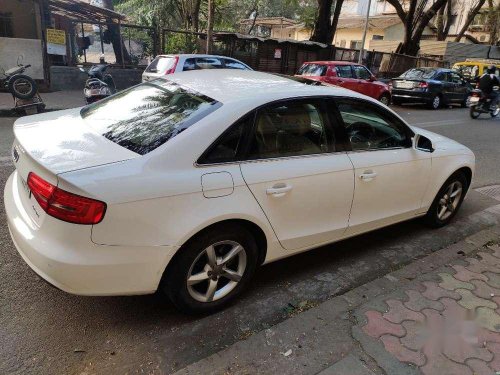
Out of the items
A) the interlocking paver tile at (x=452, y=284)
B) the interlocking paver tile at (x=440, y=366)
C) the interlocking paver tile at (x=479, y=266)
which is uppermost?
the interlocking paver tile at (x=440, y=366)

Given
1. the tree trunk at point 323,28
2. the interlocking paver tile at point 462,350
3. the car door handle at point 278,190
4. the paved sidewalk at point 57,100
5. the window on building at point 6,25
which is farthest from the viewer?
the tree trunk at point 323,28

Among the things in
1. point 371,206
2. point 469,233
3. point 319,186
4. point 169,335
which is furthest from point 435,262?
point 169,335

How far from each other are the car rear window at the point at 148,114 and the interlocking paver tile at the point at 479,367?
7.17 feet

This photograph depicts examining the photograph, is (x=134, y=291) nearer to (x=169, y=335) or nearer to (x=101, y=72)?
(x=169, y=335)

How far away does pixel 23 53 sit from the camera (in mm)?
11945

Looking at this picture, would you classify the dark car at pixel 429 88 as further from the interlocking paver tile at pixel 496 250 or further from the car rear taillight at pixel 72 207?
the car rear taillight at pixel 72 207

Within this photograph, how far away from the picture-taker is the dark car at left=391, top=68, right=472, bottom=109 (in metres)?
15.4

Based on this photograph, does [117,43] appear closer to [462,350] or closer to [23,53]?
[23,53]

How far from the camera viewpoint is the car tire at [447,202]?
4.30 metres

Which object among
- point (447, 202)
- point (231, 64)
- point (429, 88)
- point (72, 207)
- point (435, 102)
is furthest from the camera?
point (435, 102)

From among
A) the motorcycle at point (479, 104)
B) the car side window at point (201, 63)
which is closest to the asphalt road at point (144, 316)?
the car side window at point (201, 63)

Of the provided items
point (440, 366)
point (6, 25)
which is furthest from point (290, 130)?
point (6, 25)

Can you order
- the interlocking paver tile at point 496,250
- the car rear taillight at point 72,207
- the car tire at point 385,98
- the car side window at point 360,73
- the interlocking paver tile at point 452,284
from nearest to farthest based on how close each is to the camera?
the car rear taillight at point 72,207
the interlocking paver tile at point 452,284
the interlocking paver tile at point 496,250
the car side window at point 360,73
the car tire at point 385,98

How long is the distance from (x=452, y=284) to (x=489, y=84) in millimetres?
12326
